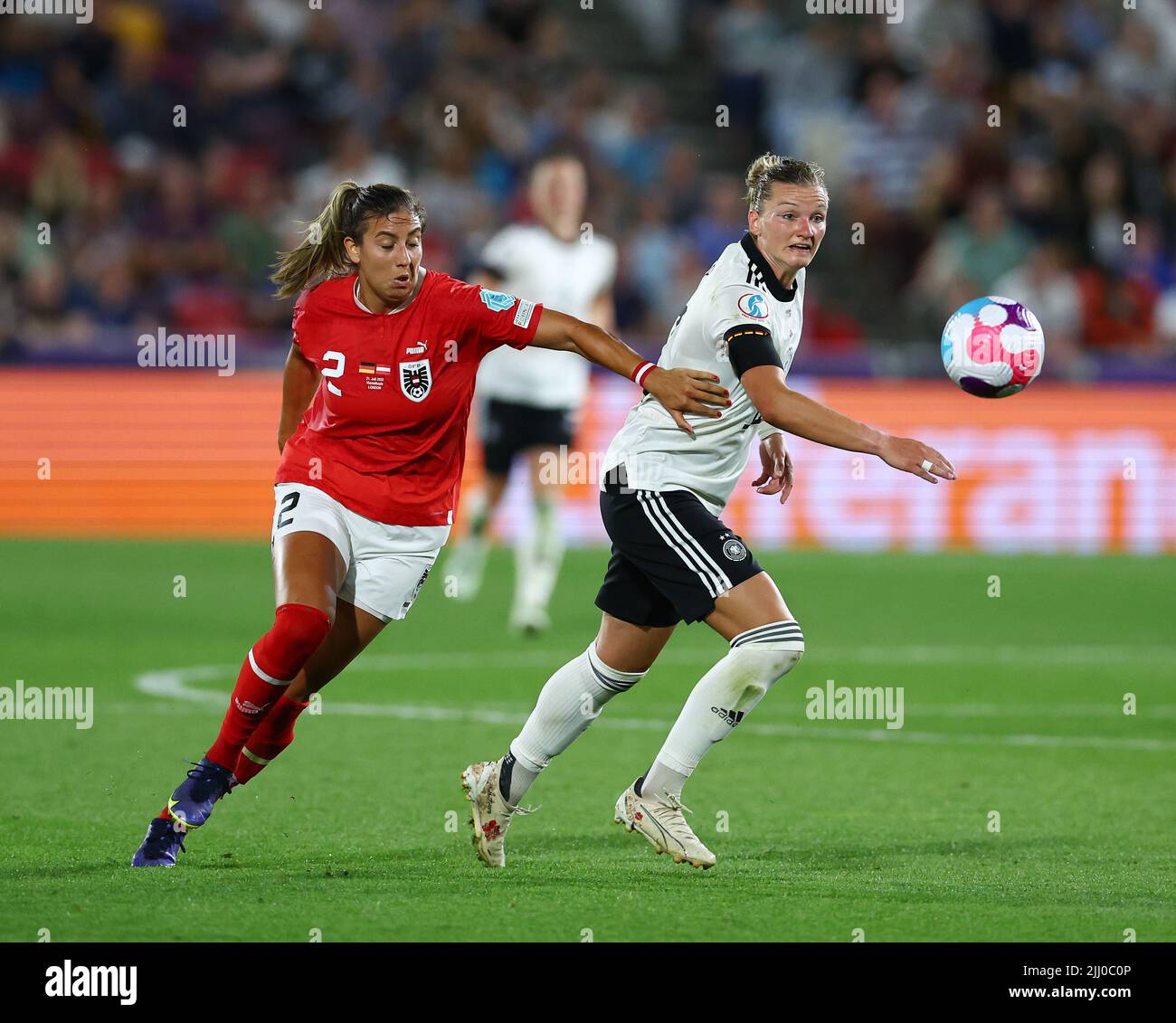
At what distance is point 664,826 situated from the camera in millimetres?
6172

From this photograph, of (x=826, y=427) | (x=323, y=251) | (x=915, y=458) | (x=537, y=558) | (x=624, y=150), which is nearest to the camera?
(x=915, y=458)

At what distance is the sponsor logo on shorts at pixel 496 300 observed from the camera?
6.36 metres

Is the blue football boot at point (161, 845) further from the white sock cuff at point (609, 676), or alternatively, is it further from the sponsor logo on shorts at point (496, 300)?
the sponsor logo on shorts at point (496, 300)

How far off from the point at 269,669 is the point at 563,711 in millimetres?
976

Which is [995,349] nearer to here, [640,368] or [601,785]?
[640,368]

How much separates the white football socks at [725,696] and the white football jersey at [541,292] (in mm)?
6897

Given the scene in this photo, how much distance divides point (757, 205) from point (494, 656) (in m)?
5.44

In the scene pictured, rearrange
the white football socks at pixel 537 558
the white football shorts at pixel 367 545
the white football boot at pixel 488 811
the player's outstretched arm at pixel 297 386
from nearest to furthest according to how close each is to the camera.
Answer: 1. the white football boot at pixel 488 811
2. the white football shorts at pixel 367 545
3. the player's outstretched arm at pixel 297 386
4. the white football socks at pixel 537 558

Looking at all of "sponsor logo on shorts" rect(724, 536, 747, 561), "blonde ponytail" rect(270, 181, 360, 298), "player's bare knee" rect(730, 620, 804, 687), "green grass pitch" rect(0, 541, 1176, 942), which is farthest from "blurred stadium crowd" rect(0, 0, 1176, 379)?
"player's bare knee" rect(730, 620, 804, 687)

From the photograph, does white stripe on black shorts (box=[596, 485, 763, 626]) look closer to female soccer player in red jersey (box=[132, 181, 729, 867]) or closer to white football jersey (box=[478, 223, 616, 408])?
female soccer player in red jersey (box=[132, 181, 729, 867])

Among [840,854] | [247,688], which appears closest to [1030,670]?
[840,854]

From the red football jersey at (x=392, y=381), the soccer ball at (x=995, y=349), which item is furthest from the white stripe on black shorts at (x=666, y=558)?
the soccer ball at (x=995, y=349)

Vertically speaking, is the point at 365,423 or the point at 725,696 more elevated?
the point at 365,423

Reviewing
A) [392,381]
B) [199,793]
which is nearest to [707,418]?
[392,381]
